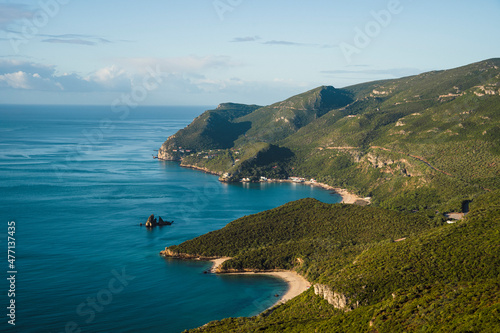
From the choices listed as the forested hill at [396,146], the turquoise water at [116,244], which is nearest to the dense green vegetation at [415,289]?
the turquoise water at [116,244]

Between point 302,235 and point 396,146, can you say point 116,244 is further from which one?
point 396,146

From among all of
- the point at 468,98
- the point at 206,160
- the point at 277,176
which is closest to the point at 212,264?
the point at 277,176

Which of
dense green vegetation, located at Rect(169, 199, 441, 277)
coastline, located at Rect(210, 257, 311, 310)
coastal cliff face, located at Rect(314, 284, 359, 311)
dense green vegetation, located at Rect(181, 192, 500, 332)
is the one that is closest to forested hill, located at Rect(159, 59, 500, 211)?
dense green vegetation, located at Rect(169, 199, 441, 277)

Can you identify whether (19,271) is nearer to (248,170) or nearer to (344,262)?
(344,262)

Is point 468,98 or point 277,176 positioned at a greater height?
point 468,98

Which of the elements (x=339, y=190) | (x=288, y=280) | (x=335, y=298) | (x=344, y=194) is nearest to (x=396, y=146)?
(x=339, y=190)

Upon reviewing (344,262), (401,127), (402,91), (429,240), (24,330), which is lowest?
(24,330)

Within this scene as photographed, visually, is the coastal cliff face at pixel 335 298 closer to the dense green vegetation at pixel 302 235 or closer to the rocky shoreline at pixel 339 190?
the dense green vegetation at pixel 302 235

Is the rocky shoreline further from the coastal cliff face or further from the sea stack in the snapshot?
the coastal cliff face
